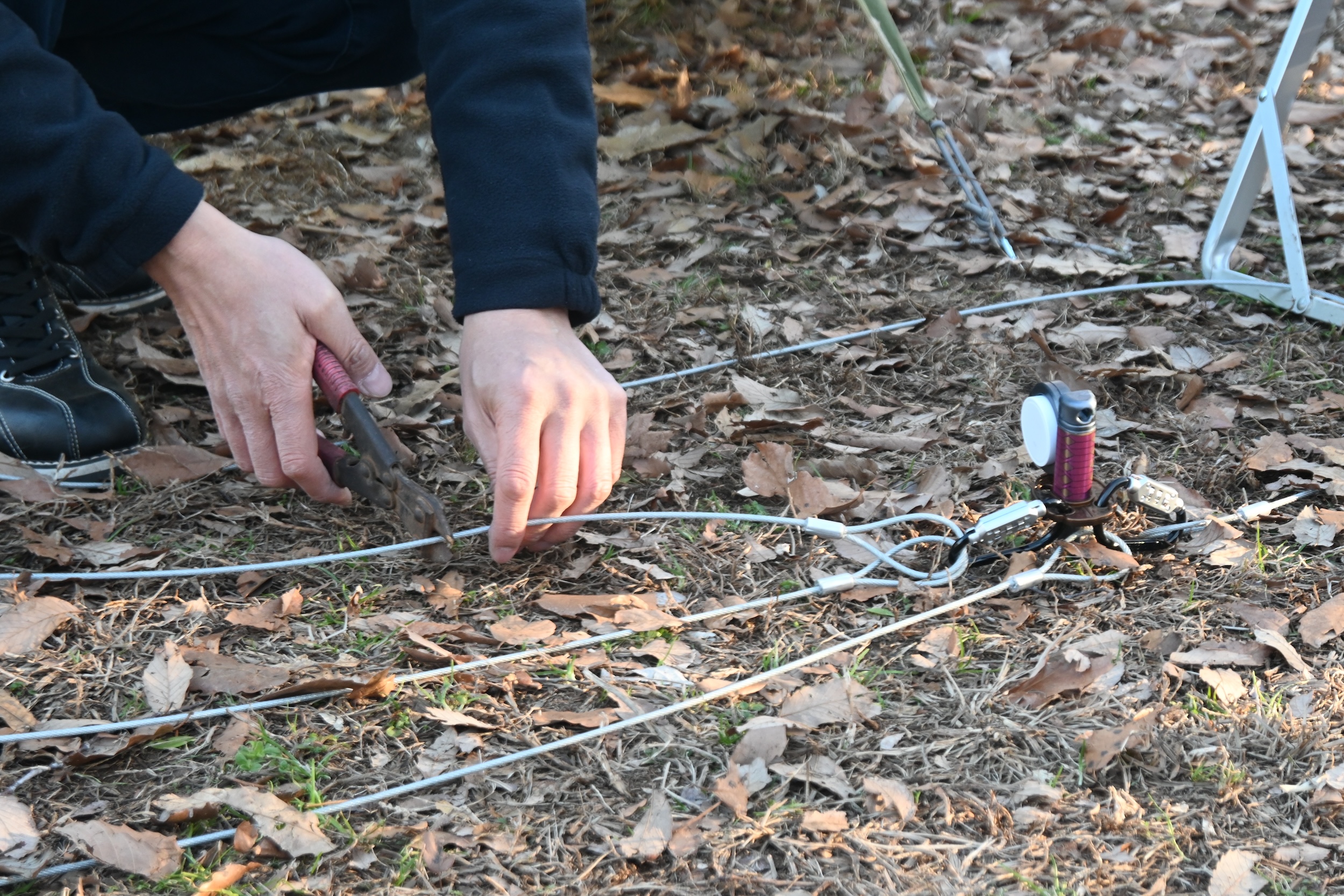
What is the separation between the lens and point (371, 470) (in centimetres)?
205

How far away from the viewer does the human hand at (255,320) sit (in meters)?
1.77

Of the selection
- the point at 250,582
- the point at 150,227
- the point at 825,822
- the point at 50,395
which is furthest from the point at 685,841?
the point at 50,395

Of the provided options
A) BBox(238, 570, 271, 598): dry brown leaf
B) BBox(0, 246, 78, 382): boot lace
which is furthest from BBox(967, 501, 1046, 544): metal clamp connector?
BBox(0, 246, 78, 382): boot lace

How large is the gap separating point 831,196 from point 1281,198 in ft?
4.45

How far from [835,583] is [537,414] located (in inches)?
25.3

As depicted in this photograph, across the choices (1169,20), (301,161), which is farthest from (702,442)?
(1169,20)

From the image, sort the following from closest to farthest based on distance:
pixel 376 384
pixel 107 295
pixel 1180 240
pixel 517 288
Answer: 1. pixel 517 288
2. pixel 376 384
3. pixel 107 295
4. pixel 1180 240

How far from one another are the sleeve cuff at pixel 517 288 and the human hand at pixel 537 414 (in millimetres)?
16

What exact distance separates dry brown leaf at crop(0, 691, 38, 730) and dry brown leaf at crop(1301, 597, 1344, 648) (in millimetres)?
215

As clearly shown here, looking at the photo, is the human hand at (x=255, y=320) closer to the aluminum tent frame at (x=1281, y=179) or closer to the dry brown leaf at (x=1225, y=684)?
the dry brown leaf at (x=1225, y=684)

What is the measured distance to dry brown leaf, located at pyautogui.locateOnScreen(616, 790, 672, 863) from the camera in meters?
1.50

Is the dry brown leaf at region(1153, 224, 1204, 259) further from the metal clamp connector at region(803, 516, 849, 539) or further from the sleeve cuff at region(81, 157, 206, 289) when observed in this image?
the sleeve cuff at region(81, 157, 206, 289)

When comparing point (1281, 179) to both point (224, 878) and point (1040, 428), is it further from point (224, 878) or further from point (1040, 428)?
point (224, 878)

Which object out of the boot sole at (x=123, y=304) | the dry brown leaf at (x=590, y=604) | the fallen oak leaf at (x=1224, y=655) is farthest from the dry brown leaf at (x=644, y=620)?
the boot sole at (x=123, y=304)
